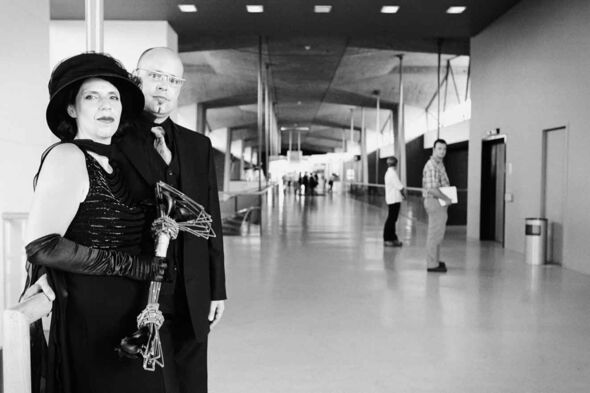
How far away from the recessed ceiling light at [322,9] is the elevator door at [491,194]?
4122mm

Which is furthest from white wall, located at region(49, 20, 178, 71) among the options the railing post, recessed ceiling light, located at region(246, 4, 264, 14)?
the railing post

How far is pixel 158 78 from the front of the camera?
1818 millimetres

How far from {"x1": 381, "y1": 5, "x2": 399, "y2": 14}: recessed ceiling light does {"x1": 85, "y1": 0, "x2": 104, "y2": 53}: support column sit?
27.9 ft

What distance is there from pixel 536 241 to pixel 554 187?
978 millimetres

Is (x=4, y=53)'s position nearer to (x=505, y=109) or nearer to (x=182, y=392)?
(x=182, y=392)

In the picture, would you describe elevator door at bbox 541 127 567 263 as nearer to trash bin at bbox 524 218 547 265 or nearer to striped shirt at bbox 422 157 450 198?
trash bin at bbox 524 218 547 265

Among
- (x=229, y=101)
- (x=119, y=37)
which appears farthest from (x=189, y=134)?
(x=229, y=101)

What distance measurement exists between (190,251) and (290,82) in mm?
22293

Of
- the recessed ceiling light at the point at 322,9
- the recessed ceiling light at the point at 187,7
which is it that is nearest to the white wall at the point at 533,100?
the recessed ceiling light at the point at 322,9

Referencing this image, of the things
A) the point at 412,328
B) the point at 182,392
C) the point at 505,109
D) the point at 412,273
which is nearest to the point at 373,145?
the point at 505,109

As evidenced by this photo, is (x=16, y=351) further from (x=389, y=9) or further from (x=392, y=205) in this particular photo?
(x=389, y=9)

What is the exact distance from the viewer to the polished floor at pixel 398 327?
12.0 feet

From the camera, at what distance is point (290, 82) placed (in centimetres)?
2362

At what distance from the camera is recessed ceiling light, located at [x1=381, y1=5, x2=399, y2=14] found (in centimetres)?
1020
